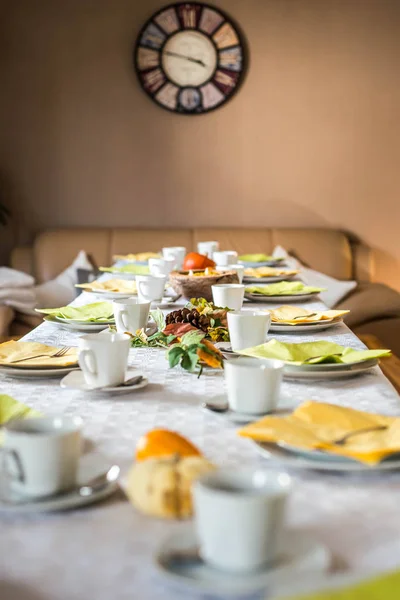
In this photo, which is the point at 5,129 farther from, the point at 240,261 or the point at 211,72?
the point at 240,261

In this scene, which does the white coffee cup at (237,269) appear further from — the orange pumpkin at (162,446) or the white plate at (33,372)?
the orange pumpkin at (162,446)

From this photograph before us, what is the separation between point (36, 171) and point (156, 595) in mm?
4416

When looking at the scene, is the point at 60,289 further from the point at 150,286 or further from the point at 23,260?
the point at 150,286

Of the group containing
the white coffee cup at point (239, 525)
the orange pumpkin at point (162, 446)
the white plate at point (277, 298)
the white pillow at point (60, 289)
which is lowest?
the white pillow at point (60, 289)

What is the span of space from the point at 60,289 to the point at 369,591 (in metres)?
3.84

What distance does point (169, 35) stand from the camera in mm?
4680

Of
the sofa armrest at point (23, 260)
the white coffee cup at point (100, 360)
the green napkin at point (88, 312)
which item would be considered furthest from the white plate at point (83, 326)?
the sofa armrest at point (23, 260)

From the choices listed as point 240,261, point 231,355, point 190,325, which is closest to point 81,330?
point 190,325

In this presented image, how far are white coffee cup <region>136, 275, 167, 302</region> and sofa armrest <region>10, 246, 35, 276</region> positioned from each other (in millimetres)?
2623

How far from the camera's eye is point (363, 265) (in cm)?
474

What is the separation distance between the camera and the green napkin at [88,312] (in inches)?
70.9

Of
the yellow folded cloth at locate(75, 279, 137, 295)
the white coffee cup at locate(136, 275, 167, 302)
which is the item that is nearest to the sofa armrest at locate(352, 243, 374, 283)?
the yellow folded cloth at locate(75, 279, 137, 295)

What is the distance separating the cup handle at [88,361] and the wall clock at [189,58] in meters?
3.74

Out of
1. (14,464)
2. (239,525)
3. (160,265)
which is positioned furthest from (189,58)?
(239,525)
